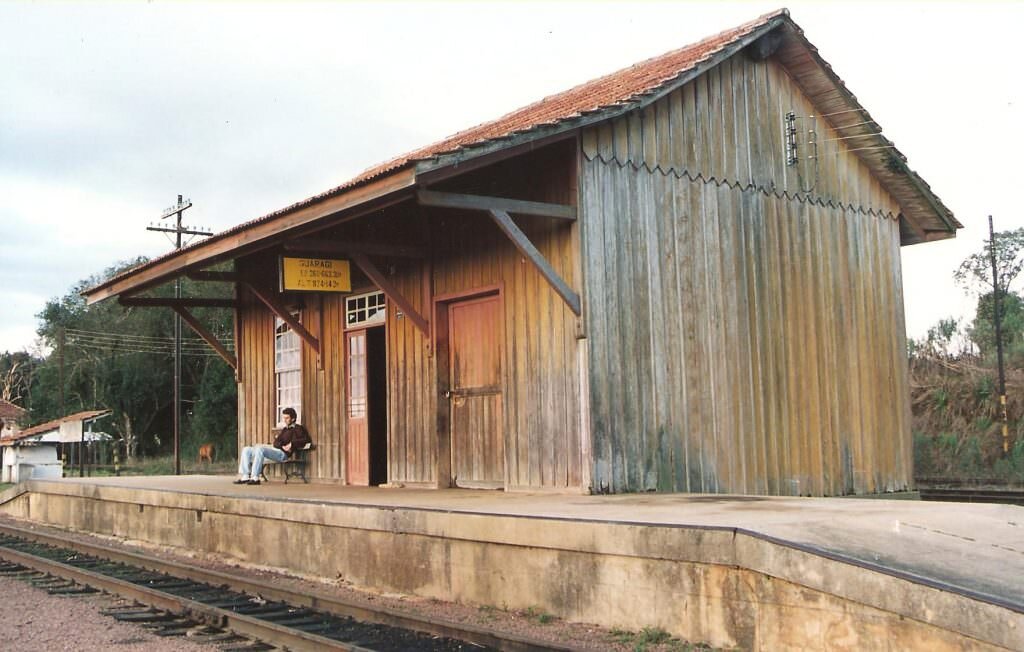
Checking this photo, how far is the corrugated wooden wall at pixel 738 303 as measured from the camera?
9883 mm

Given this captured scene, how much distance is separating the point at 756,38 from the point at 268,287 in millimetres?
7762

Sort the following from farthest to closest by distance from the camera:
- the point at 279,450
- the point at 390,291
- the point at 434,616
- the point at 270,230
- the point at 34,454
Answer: the point at 34,454
the point at 279,450
the point at 390,291
the point at 270,230
the point at 434,616

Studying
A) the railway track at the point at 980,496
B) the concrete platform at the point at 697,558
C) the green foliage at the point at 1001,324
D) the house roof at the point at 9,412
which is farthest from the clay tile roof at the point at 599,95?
the house roof at the point at 9,412

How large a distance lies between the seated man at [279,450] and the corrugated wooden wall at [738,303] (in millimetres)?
5821

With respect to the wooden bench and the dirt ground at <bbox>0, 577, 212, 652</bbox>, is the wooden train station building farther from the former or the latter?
the dirt ground at <bbox>0, 577, 212, 652</bbox>

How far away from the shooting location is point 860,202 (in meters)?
12.8

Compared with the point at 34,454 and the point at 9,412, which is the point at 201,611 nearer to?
the point at 34,454

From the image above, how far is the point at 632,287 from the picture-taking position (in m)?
10.1

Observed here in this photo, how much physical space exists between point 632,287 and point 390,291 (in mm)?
2584

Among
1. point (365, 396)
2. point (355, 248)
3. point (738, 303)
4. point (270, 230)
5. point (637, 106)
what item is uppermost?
point (637, 106)

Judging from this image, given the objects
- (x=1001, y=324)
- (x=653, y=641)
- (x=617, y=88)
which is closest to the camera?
(x=653, y=641)

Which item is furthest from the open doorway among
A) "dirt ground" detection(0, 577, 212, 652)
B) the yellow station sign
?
"dirt ground" detection(0, 577, 212, 652)

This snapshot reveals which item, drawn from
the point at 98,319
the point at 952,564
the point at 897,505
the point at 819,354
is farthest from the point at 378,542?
the point at 98,319

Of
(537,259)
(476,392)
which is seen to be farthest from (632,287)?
(476,392)
